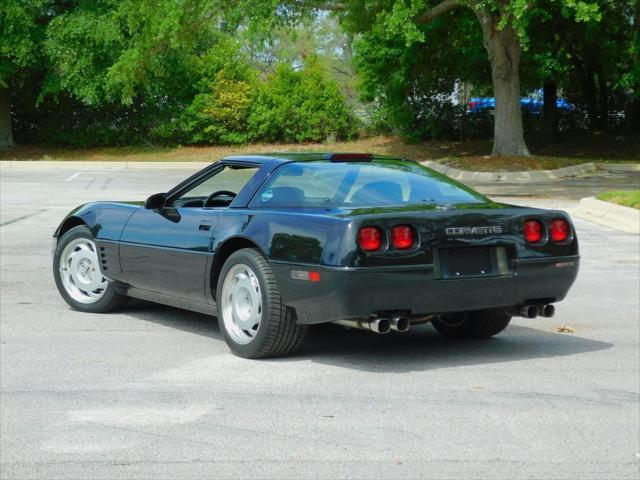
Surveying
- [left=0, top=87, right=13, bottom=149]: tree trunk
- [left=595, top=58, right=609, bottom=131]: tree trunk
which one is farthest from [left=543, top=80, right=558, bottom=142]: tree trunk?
[left=0, top=87, right=13, bottom=149]: tree trunk

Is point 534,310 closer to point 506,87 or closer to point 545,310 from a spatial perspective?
point 545,310

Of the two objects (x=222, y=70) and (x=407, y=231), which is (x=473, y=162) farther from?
(x=407, y=231)

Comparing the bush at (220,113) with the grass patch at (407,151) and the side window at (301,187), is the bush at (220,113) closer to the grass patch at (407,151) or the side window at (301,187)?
the grass patch at (407,151)

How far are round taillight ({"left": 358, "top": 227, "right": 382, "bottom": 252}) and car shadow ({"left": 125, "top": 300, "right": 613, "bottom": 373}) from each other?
2.84 feet

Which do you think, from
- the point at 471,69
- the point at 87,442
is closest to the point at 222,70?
the point at 471,69

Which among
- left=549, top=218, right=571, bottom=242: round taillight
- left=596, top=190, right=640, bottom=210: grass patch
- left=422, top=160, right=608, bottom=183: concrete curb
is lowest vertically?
left=422, top=160, right=608, bottom=183: concrete curb

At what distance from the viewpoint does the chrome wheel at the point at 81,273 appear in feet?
29.9

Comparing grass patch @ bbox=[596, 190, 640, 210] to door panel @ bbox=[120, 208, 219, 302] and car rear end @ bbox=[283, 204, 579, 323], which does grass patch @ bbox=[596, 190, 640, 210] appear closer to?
car rear end @ bbox=[283, 204, 579, 323]

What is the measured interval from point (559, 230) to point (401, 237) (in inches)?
50.9

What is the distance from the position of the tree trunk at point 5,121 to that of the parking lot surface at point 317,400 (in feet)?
107

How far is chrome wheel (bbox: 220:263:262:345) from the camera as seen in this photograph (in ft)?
24.0

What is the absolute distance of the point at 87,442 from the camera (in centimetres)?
544

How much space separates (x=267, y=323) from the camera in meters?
7.12

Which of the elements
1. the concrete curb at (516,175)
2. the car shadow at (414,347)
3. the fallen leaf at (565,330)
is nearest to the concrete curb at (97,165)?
the concrete curb at (516,175)
